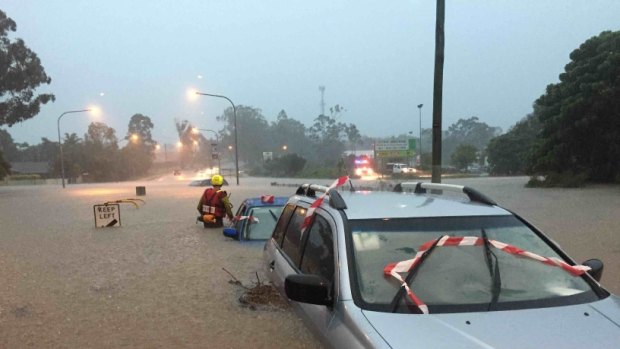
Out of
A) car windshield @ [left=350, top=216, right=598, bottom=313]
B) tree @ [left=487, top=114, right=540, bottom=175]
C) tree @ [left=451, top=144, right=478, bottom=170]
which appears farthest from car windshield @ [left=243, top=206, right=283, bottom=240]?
tree @ [left=451, top=144, right=478, bottom=170]

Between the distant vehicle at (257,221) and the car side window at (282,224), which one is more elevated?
the car side window at (282,224)

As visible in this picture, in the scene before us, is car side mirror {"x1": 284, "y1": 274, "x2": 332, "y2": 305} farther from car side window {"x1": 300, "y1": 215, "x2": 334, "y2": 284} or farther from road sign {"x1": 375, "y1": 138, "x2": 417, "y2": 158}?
road sign {"x1": 375, "y1": 138, "x2": 417, "y2": 158}

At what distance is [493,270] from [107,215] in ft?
43.0

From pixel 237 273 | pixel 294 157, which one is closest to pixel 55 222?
pixel 237 273

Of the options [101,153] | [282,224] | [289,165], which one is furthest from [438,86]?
[101,153]

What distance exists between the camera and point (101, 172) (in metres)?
91.1

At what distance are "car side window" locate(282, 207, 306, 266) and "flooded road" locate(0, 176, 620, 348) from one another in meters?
0.44

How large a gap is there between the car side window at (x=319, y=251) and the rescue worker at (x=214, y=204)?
27.0 feet

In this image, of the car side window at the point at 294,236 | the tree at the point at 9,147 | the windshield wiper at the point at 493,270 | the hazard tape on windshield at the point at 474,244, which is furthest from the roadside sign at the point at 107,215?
the tree at the point at 9,147

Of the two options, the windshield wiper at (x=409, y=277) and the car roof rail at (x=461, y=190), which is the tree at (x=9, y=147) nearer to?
the car roof rail at (x=461, y=190)

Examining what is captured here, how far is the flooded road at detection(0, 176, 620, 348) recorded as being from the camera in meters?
4.81

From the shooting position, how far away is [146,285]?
703 centimetres

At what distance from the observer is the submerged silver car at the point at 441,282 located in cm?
226

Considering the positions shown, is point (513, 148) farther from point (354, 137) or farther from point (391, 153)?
point (354, 137)
